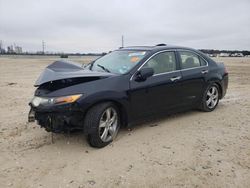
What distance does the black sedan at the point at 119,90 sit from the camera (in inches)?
140

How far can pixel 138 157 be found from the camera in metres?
3.50

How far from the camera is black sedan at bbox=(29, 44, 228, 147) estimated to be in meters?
3.56

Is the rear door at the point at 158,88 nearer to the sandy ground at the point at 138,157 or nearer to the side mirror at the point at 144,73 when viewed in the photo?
the side mirror at the point at 144,73

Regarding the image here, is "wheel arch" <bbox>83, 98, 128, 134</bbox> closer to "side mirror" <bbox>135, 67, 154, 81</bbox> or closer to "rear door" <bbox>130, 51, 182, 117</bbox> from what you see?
"rear door" <bbox>130, 51, 182, 117</bbox>

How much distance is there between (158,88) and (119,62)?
2.89 feet

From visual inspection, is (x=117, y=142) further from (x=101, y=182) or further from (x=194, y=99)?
(x=194, y=99)

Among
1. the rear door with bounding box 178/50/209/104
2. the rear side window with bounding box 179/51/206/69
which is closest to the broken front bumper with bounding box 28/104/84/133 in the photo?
the rear door with bounding box 178/50/209/104

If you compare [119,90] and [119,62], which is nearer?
[119,90]

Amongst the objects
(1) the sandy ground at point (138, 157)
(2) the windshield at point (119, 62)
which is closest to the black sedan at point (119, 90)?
(2) the windshield at point (119, 62)

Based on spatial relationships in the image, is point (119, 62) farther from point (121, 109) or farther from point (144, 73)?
point (121, 109)

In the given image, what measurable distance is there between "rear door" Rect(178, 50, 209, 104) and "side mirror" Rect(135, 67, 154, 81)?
111 centimetres

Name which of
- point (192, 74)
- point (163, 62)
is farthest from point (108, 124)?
point (192, 74)

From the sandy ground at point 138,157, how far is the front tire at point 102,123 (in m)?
0.13

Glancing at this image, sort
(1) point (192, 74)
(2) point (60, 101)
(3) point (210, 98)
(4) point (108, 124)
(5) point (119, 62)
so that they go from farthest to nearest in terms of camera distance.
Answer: (3) point (210, 98) < (1) point (192, 74) < (5) point (119, 62) < (4) point (108, 124) < (2) point (60, 101)
